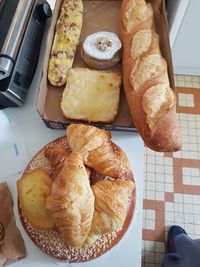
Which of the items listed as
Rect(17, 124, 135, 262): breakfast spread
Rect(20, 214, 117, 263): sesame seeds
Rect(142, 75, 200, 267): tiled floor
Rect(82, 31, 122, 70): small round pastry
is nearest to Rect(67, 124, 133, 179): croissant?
Rect(17, 124, 135, 262): breakfast spread

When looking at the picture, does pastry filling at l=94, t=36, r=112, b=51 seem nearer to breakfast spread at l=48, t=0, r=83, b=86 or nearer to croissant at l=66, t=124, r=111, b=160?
breakfast spread at l=48, t=0, r=83, b=86

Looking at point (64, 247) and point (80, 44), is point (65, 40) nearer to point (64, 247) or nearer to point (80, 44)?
point (80, 44)

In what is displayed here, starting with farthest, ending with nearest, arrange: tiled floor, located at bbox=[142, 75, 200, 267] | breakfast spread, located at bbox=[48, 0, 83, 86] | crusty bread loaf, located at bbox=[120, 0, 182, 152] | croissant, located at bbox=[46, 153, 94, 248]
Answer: tiled floor, located at bbox=[142, 75, 200, 267], breakfast spread, located at bbox=[48, 0, 83, 86], crusty bread loaf, located at bbox=[120, 0, 182, 152], croissant, located at bbox=[46, 153, 94, 248]

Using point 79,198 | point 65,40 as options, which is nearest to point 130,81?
point 65,40

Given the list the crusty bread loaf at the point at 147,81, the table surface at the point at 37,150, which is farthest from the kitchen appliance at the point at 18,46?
the crusty bread loaf at the point at 147,81

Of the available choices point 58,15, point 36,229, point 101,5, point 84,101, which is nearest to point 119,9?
point 101,5

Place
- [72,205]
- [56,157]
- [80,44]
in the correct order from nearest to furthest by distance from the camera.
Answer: [72,205]
[56,157]
[80,44]
